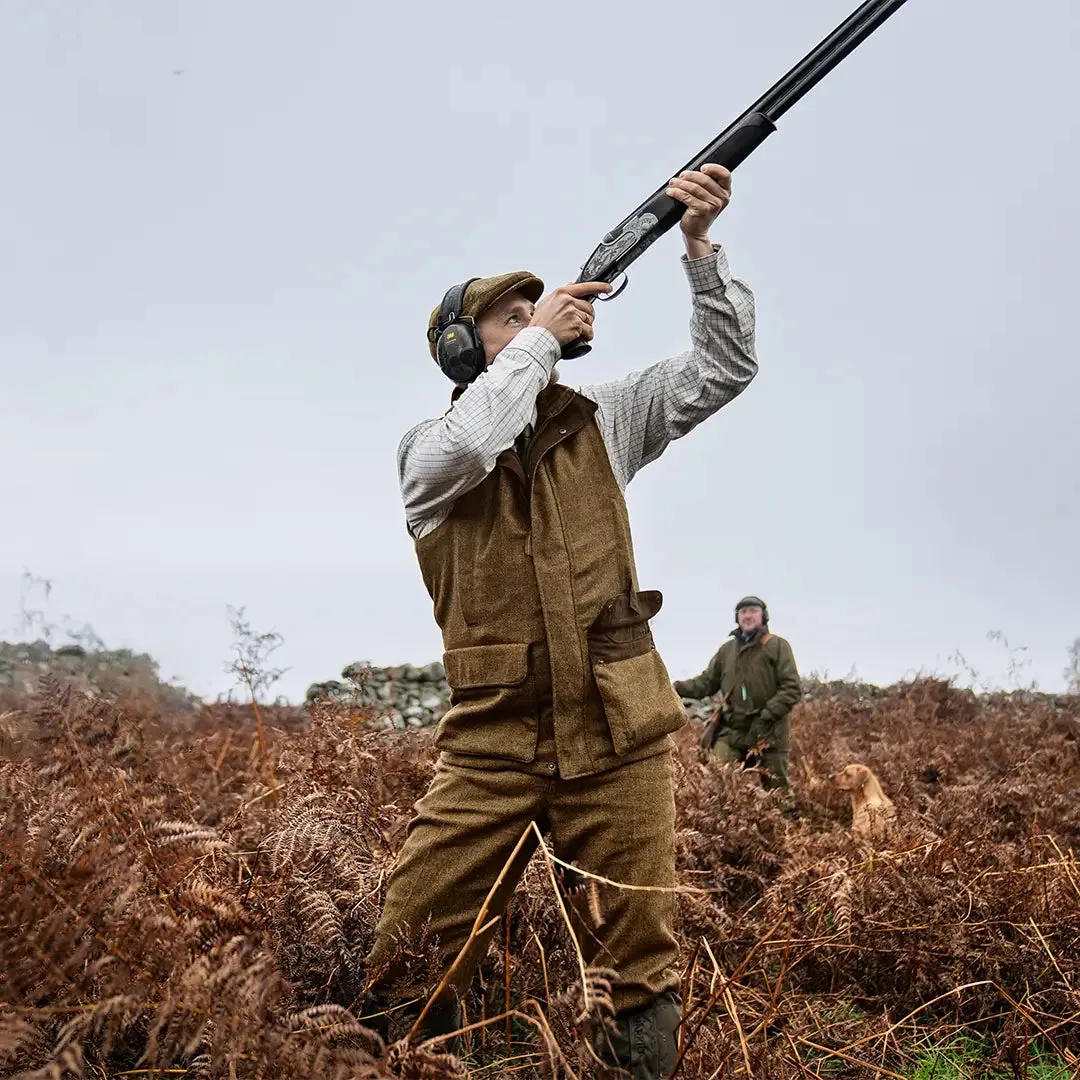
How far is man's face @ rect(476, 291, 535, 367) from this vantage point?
3.35 meters

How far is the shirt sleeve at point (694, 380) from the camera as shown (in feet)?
10.8

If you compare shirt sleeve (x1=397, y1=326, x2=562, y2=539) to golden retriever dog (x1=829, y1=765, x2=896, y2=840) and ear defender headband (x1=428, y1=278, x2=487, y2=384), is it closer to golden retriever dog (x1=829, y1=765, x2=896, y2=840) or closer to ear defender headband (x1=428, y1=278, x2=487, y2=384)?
ear defender headband (x1=428, y1=278, x2=487, y2=384)

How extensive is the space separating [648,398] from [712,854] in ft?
9.62

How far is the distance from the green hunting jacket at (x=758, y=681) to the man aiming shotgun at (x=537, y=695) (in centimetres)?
702

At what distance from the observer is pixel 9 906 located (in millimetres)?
2189

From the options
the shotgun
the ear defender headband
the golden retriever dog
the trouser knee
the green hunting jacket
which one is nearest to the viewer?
the trouser knee

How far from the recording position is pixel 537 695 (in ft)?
9.58

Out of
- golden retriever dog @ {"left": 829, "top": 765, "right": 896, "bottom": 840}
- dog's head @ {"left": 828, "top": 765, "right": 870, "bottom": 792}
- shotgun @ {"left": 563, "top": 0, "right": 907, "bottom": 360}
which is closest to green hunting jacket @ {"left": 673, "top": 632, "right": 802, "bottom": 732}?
golden retriever dog @ {"left": 829, "top": 765, "right": 896, "bottom": 840}

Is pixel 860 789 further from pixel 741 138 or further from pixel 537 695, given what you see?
pixel 537 695

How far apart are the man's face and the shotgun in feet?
1.19

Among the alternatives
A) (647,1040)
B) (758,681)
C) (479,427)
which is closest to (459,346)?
(479,427)

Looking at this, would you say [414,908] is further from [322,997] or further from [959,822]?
[959,822]

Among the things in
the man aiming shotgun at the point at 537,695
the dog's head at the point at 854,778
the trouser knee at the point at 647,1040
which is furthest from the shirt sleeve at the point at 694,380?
the dog's head at the point at 854,778

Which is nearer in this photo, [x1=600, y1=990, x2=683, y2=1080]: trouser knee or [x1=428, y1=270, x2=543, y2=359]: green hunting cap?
[x1=600, y1=990, x2=683, y2=1080]: trouser knee
